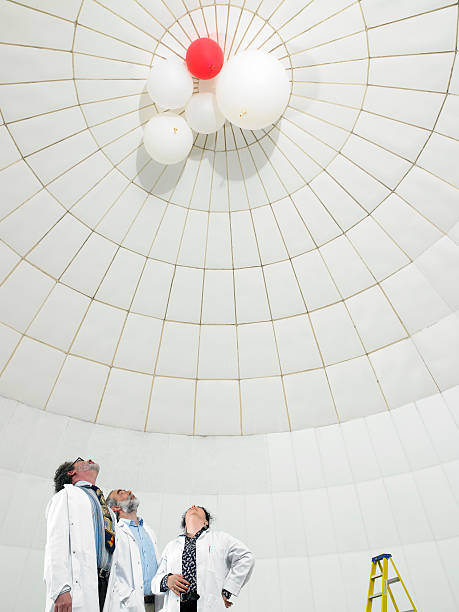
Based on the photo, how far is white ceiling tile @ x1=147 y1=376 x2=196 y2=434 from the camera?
13812 mm

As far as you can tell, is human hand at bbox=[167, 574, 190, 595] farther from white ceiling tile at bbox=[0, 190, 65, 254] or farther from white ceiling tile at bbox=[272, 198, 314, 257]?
white ceiling tile at bbox=[0, 190, 65, 254]

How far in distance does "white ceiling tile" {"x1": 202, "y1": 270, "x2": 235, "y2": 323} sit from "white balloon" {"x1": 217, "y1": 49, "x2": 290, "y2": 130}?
4854 millimetres

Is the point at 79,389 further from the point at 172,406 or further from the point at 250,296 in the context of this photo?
the point at 250,296

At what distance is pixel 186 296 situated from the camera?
14.0m

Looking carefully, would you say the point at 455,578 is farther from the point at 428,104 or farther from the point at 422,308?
the point at 428,104

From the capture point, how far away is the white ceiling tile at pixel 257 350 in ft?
46.0

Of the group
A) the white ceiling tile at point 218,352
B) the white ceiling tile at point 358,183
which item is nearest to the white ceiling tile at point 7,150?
the white ceiling tile at point 218,352

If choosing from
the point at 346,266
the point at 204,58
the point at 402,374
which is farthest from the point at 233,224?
the point at 402,374

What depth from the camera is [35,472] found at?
1214cm

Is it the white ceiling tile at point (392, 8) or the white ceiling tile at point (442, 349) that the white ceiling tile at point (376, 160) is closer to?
the white ceiling tile at point (392, 8)

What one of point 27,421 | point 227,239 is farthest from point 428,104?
point 27,421

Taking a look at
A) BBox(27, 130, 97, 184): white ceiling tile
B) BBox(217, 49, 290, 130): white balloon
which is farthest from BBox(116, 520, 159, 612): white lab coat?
BBox(27, 130, 97, 184): white ceiling tile

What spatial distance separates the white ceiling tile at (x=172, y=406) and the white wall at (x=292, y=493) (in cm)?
32

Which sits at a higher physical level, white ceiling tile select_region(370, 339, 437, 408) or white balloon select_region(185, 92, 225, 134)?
white balloon select_region(185, 92, 225, 134)
